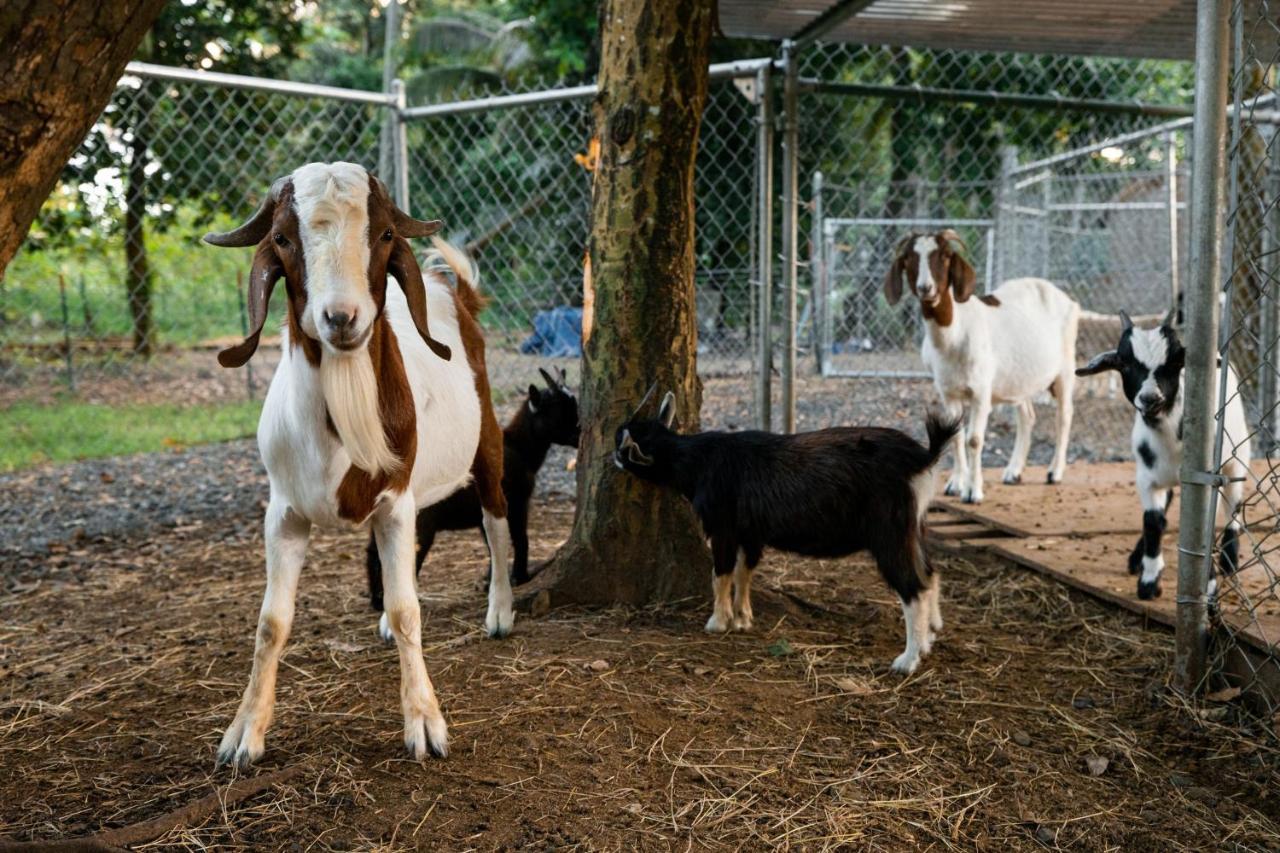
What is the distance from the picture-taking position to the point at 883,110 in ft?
46.5

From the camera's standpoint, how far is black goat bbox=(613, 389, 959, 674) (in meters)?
3.78

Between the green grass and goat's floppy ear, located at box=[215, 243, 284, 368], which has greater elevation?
goat's floppy ear, located at box=[215, 243, 284, 368]

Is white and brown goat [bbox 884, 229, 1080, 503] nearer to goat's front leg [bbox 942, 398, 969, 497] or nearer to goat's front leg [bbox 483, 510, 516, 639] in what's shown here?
goat's front leg [bbox 942, 398, 969, 497]

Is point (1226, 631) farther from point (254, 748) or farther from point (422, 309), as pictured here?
point (254, 748)

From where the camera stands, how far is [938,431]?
372 cm

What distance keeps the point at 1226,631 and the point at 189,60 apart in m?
11.7

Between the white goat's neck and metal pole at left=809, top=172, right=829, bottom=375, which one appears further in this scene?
metal pole at left=809, top=172, right=829, bottom=375

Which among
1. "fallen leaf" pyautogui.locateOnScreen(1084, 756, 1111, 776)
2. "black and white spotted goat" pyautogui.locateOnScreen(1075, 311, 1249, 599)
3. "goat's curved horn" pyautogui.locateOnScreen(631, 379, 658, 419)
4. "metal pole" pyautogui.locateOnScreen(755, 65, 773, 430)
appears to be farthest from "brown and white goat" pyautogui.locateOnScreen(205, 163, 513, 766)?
"black and white spotted goat" pyautogui.locateOnScreen(1075, 311, 1249, 599)

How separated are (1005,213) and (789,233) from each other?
4.52 metres

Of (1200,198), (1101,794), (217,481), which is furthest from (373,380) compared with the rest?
(217,481)

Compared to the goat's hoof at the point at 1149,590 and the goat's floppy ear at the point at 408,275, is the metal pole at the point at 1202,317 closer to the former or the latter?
the goat's hoof at the point at 1149,590

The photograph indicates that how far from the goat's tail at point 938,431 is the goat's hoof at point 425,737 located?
1.92m

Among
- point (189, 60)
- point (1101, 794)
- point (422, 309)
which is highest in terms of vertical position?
point (189, 60)

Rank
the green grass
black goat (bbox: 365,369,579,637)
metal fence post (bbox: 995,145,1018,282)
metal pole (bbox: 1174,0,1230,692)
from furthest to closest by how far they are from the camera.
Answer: metal fence post (bbox: 995,145,1018,282) < the green grass < black goat (bbox: 365,369,579,637) < metal pole (bbox: 1174,0,1230,692)
